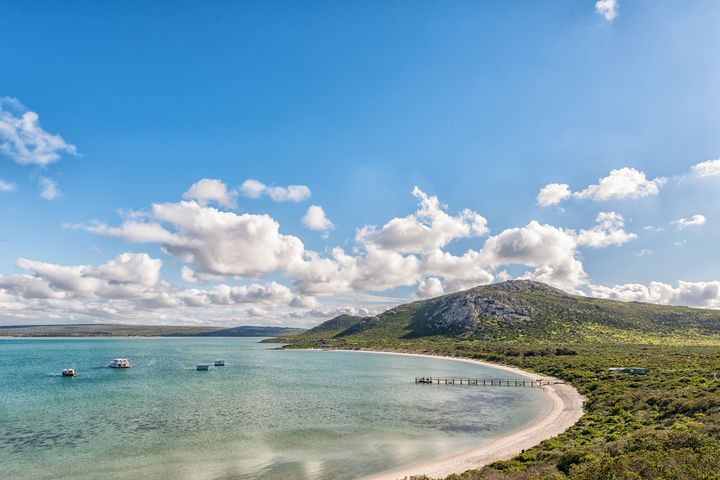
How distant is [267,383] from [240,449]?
2376 inches

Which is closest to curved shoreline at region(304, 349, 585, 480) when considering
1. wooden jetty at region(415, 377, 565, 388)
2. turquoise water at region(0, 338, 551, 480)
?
turquoise water at region(0, 338, 551, 480)

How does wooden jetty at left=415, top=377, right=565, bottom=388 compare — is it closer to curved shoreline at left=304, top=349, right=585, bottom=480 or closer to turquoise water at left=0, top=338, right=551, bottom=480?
turquoise water at left=0, top=338, right=551, bottom=480

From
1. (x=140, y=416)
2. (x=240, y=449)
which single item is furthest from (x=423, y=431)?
Result: (x=140, y=416)

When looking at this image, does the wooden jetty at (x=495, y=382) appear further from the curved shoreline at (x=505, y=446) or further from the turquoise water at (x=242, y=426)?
the curved shoreline at (x=505, y=446)

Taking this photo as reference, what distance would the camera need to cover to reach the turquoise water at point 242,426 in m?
40.2

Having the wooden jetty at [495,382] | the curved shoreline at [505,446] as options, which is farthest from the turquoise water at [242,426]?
the wooden jetty at [495,382]

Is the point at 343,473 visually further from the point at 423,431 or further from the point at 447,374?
the point at 447,374

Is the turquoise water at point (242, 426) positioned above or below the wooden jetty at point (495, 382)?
above

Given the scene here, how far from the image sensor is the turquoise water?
40.2 metres

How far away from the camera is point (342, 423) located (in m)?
58.5

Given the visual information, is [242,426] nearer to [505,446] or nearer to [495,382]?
[505,446]

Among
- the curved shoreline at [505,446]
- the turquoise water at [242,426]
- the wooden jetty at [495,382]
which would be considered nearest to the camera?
the curved shoreline at [505,446]

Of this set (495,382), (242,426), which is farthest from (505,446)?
(495,382)

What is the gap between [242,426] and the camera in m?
56.9
